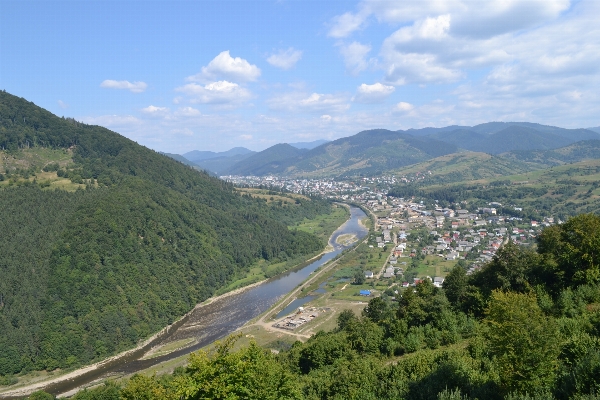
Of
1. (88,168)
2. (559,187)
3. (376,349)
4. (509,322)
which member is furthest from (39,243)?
(559,187)

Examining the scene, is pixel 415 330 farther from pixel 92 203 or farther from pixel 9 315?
pixel 92 203

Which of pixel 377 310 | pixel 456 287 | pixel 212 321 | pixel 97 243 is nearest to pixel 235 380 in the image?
pixel 456 287

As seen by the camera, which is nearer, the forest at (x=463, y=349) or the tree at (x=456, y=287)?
the forest at (x=463, y=349)

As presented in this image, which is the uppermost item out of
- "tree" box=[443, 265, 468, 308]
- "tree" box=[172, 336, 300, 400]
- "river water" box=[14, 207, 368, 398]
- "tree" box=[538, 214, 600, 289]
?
"tree" box=[538, 214, 600, 289]

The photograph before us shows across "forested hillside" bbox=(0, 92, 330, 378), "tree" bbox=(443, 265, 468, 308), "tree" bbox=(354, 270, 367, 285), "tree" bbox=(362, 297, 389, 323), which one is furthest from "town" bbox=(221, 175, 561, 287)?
"forested hillside" bbox=(0, 92, 330, 378)

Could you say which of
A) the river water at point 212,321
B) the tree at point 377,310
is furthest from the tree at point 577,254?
the river water at point 212,321

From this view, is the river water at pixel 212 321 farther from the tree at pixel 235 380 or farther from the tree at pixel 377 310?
the tree at pixel 235 380

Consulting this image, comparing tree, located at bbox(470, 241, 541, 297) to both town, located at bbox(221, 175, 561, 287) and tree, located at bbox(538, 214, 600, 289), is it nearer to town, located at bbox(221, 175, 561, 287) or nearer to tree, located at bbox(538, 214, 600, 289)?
tree, located at bbox(538, 214, 600, 289)
